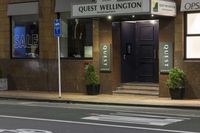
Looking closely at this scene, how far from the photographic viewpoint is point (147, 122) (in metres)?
13.6

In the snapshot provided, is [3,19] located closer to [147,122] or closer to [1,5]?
[1,5]

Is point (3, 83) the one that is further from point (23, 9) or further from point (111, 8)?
point (111, 8)

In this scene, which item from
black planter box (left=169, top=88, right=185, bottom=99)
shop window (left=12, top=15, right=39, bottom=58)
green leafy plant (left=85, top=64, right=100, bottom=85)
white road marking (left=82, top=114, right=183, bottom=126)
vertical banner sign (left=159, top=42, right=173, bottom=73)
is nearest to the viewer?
white road marking (left=82, top=114, right=183, bottom=126)

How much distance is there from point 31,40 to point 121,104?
787 cm

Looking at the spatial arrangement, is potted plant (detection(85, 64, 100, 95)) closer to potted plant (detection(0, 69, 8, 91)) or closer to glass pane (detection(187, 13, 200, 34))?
glass pane (detection(187, 13, 200, 34))

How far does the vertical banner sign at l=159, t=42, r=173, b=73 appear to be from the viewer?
20094 mm

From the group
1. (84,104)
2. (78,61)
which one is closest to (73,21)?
(78,61)

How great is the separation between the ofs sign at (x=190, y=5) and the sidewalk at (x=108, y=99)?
336 centimetres

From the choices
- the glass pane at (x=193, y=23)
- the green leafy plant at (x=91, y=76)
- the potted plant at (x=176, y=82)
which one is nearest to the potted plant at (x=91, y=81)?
the green leafy plant at (x=91, y=76)

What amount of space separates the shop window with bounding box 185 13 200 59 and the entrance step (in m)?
2.03

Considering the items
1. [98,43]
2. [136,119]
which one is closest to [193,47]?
[98,43]

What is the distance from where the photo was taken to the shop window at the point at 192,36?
64.5 feet

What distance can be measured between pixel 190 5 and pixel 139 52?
380cm

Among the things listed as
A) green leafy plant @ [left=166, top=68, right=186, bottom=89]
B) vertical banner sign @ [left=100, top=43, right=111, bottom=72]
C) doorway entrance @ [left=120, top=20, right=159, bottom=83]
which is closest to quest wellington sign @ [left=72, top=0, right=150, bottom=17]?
vertical banner sign @ [left=100, top=43, right=111, bottom=72]
